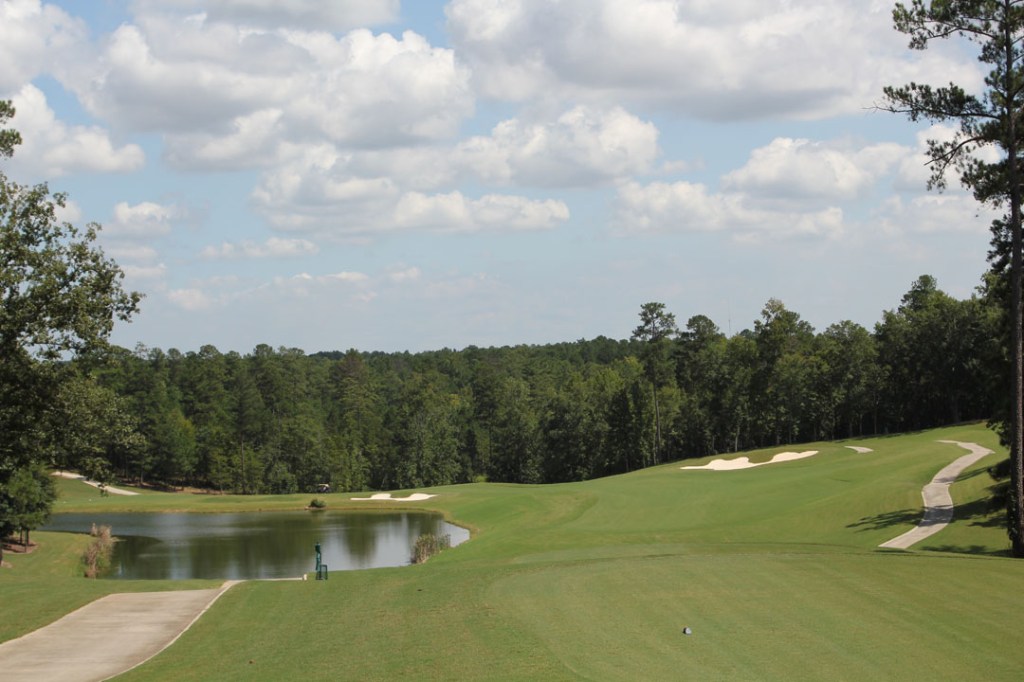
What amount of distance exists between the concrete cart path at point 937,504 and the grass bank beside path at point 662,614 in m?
0.57

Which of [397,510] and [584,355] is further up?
[584,355]

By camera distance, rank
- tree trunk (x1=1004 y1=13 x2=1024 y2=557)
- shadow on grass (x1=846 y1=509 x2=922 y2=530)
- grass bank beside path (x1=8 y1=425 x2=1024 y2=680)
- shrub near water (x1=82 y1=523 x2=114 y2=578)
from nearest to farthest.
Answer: grass bank beside path (x1=8 y1=425 x2=1024 y2=680) < tree trunk (x1=1004 y1=13 x2=1024 y2=557) < shadow on grass (x1=846 y1=509 x2=922 y2=530) < shrub near water (x1=82 y1=523 x2=114 y2=578)

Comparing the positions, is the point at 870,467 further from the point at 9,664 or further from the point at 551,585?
the point at 9,664

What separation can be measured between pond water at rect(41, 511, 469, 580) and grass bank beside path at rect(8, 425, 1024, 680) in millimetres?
14282

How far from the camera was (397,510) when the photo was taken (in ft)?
205

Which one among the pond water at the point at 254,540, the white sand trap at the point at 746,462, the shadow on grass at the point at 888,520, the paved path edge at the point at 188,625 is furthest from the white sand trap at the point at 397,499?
the paved path edge at the point at 188,625

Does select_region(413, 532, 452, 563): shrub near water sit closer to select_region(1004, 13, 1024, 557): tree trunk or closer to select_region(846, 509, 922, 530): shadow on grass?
select_region(846, 509, 922, 530): shadow on grass

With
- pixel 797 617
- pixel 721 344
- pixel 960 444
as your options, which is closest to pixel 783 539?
pixel 797 617

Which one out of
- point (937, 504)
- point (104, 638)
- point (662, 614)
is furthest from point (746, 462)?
point (104, 638)

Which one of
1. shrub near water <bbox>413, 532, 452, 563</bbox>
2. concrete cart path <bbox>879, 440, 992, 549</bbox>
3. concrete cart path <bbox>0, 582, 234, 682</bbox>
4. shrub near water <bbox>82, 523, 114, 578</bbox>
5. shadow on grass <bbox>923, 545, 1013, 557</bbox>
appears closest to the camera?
concrete cart path <bbox>0, 582, 234, 682</bbox>

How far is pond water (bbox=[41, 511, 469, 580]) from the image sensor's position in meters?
38.9

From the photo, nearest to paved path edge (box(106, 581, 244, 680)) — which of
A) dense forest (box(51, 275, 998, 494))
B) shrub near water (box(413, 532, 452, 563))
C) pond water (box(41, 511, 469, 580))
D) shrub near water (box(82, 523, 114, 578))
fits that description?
pond water (box(41, 511, 469, 580))

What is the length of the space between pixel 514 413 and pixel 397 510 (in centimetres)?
3752

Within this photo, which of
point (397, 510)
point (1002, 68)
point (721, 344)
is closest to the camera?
point (1002, 68)
